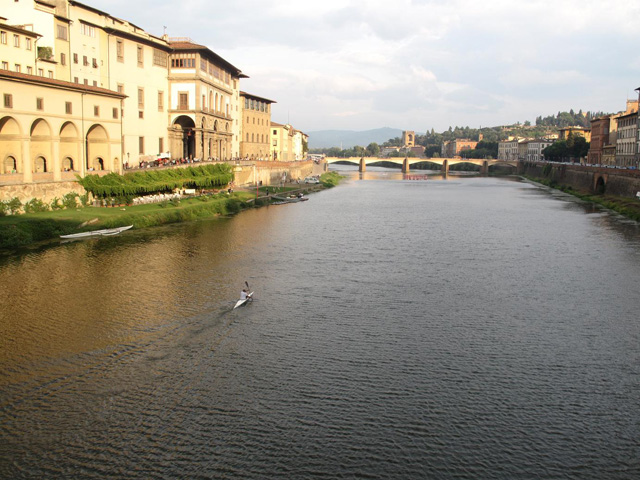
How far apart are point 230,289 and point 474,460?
39.6ft

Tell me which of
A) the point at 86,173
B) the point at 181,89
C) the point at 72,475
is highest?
the point at 181,89

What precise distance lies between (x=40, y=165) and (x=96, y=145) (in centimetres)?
486

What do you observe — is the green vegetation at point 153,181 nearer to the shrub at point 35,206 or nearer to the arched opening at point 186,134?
the shrub at point 35,206

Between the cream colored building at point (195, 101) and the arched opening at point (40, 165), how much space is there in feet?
61.6

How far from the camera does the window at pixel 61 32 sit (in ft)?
123

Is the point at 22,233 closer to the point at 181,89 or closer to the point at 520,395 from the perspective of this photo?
the point at 520,395

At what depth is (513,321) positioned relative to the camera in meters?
17.7

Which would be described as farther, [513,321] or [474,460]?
[513,321]

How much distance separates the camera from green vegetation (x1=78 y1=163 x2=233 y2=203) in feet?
116

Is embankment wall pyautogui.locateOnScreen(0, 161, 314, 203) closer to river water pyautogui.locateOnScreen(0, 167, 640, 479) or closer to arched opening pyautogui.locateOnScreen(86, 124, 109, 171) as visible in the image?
arched opening pyautogui.locateOnScreen(86, 124, 109, 171)

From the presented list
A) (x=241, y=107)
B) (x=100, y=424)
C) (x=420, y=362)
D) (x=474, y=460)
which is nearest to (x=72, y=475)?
(x=100, y=424)

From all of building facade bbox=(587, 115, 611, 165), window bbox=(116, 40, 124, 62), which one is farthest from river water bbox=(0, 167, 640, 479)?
building facade bbox=(587, 115, 611, 165)

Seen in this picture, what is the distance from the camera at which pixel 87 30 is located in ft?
132

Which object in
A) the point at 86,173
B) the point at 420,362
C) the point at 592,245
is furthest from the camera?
the point at 86,173
